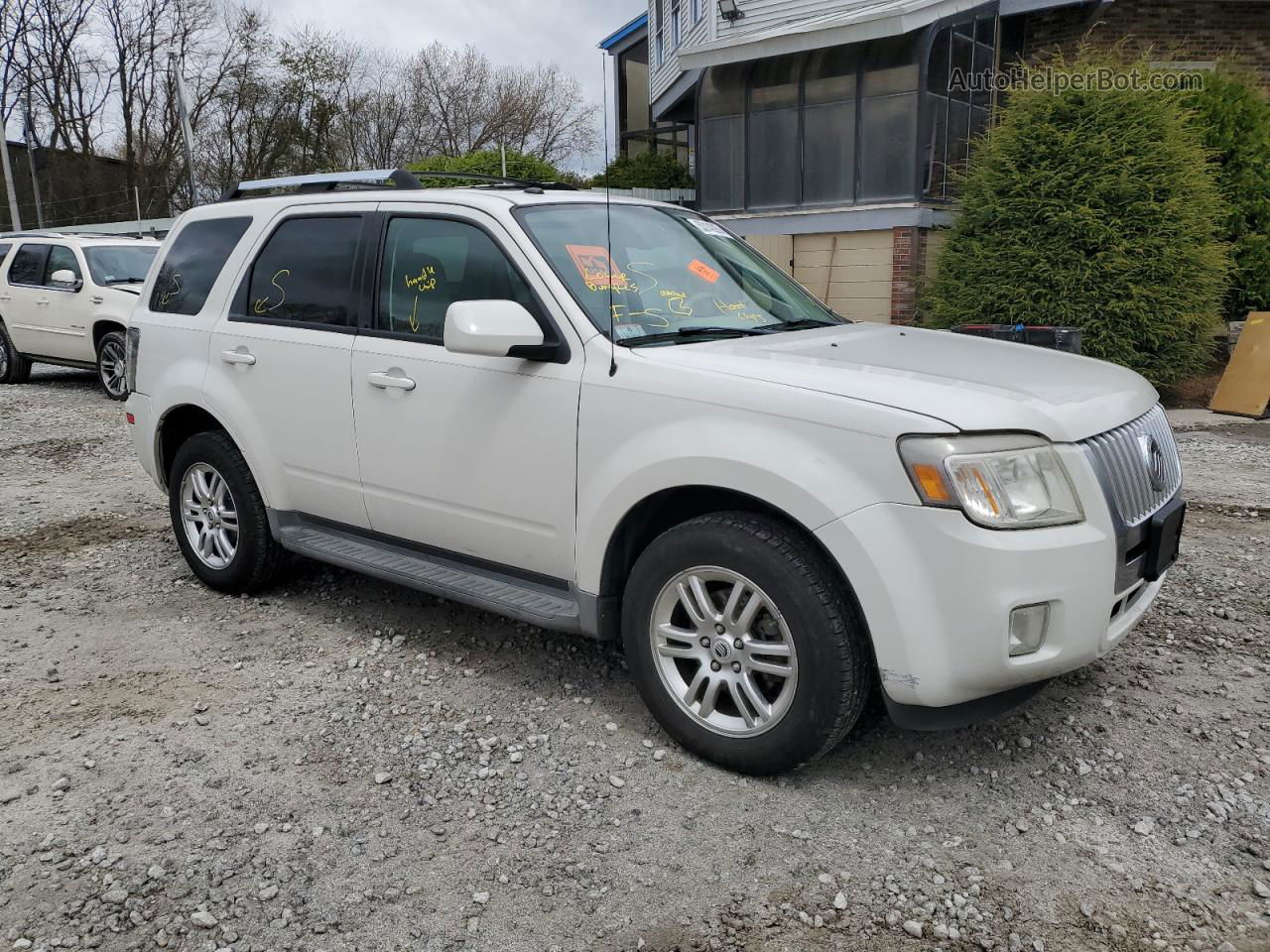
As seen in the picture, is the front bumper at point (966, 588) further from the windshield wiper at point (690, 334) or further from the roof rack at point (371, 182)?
the roof rack at point (371, 182)

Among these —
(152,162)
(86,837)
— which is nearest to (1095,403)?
(86,837)

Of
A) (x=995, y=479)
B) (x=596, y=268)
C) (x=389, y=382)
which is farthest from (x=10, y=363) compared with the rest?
(x=995, y=479)

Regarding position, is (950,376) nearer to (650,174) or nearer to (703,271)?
(703,271)

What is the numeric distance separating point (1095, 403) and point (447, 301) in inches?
92.6

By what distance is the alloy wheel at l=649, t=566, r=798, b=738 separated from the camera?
3160 millimetres

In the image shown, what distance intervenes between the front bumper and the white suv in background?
1091 cm

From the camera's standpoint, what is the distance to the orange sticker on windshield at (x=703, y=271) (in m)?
4.06

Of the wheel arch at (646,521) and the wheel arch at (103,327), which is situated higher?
the wheel arch at (103,327)

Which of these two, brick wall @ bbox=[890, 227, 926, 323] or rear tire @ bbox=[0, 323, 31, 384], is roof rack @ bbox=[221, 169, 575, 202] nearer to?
rear tire @ bbox=[0, 323, 31, 384]

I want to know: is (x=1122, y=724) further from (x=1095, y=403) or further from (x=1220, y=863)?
(x=1095, y=403)

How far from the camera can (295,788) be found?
3312mm

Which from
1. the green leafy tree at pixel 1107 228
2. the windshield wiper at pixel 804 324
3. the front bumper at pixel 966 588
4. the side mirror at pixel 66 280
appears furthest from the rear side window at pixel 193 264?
the green leafy tree at pixel 1107 228

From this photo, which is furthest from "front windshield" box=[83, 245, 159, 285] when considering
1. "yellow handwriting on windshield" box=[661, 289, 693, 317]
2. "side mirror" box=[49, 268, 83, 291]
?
"yellow handwriting on windshield" box=[661, 289, 693, 317]

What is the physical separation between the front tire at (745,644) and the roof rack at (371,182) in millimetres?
1924
